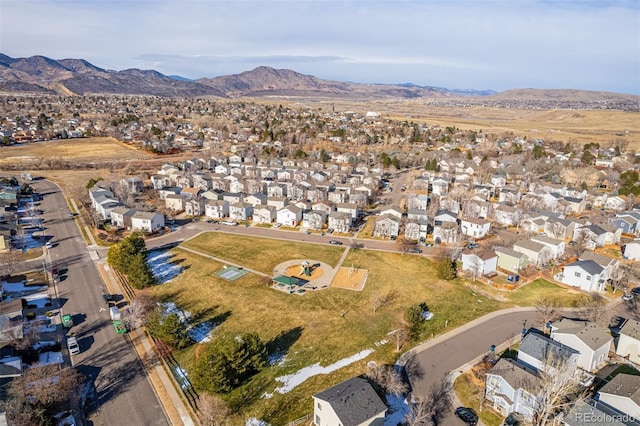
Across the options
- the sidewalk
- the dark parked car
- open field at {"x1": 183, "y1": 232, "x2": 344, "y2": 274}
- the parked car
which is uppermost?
open field at {"x1": 183, "y1": 232, "x2": 344, "y2": 274}

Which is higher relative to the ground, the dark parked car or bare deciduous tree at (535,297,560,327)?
bare deciduous tree at (535,297,560,327)

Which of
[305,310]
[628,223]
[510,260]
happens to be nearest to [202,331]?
[305,310]

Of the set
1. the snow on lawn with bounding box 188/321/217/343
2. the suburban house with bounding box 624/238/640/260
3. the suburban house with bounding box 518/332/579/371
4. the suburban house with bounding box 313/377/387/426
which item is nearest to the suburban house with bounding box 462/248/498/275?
the suburban house with bounding box 518/332/579/371

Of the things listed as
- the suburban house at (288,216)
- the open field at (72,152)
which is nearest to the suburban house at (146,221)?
the suburban house at (288,216)

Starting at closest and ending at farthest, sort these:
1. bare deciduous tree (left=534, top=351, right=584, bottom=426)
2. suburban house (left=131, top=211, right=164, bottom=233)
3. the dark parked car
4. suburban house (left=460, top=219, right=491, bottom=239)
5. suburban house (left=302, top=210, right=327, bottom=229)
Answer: bare deciduous tree (left=534, top=351, right=584, bottom=426) < the dark parked car < suburban house (left=131, top=211, right=164, bottom=233) < suburban house (left=460, top=219, right=491, bottom=239) < suburban house (left=302, top=210, right=327, bottom=229)

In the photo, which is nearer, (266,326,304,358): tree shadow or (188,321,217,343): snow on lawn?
(266,326,304,358): tree shadow

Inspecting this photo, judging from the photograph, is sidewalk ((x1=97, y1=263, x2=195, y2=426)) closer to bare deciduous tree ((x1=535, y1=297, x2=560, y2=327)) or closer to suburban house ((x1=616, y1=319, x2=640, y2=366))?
bare deciduous tree ((x1=535, y1=297, x2=560, y2=327))

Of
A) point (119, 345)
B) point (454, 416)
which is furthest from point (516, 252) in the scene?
point (119, 345)
